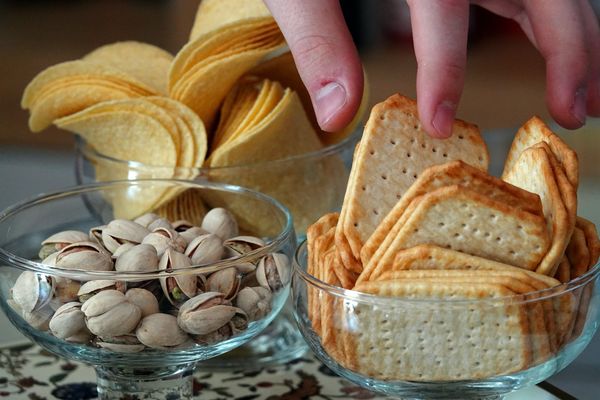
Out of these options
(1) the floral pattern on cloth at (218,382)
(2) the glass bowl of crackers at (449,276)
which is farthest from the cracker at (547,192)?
(1) the floral pattern on cloth at (218,382)

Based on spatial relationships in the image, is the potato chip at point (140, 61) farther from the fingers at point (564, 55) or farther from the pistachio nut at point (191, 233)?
the fingers at point (564, 55)

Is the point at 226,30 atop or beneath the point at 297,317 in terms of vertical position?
atop

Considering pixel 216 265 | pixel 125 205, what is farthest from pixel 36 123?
pixel 216 265

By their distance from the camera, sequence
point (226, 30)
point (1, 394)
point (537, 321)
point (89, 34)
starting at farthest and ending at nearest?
1. point (89, 34)
2. point (226, 30)
3. point (1, 394)
4. point (537, 321)

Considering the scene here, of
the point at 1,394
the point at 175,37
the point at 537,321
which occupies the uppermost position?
the point at 175,37

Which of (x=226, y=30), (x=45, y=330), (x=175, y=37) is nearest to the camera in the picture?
(x=45, y=330)

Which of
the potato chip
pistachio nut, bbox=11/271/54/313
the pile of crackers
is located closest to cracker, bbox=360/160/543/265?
the pile of crackers

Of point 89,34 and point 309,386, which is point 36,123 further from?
point 89,34

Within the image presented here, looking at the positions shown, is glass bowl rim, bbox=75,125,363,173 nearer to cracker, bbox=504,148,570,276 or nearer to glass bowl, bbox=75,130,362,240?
glass bowl, bbox=75,130,362,240
